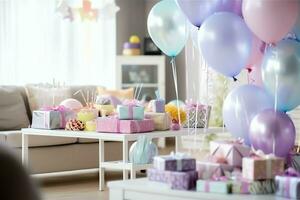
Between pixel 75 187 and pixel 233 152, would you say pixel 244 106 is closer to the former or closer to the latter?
pixel 233 152

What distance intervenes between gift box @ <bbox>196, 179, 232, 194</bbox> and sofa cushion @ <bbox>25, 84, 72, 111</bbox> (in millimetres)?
3677

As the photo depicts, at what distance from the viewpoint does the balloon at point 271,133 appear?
3.04 meters

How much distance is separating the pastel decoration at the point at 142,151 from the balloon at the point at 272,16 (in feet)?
6.56

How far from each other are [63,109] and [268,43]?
265 centimetres

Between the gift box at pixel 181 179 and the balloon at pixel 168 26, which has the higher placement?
the balloon at pixel 168 26

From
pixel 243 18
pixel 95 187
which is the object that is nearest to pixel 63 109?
pixel 95 187

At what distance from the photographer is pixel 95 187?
18.5 feet

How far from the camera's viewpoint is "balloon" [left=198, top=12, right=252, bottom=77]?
324 cm

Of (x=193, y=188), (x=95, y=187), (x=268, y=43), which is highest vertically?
(x=268, y=43)

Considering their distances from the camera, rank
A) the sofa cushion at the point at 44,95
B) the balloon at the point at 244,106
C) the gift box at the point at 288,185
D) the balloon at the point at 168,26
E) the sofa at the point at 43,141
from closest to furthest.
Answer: the gift box at the point at 288,185 → the balloon at the point at 244,106 → the balloon at the point at 168,26 → the sofa at the point at 43,141 → the sofa cushion at the point at 44,95

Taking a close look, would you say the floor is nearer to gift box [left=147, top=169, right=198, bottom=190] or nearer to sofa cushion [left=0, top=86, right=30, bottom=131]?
sofa cushion [left=0, top=86, right=30, bottom=131]

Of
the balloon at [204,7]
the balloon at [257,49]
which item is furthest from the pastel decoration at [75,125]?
the balloon at [257,49]

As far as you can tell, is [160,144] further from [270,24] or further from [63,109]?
[270,24]

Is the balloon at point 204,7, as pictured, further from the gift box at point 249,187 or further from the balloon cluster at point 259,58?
the gift box at point 249,187
